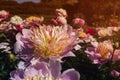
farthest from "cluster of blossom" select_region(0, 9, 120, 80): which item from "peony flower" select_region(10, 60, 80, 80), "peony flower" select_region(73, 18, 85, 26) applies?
"peony flower" select_region(73, 18, 85, 26)

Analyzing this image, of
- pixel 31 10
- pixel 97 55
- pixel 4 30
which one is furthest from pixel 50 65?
pixel 31 10

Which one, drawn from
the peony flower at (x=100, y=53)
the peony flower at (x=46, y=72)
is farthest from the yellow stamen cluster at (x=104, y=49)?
the peony flower at (x=46, y=72)

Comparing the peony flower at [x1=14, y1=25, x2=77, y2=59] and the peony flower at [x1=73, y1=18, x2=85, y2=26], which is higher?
the peony flower at [x1=14, y1=25, x2=77, y2=59]

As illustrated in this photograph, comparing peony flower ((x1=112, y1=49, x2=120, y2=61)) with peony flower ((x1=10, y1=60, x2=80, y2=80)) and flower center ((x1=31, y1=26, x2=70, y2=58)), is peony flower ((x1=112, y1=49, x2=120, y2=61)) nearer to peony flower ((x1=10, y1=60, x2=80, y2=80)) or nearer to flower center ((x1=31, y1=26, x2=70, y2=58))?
flower center ((x1=31, y1=26, x2=70, y2=58))

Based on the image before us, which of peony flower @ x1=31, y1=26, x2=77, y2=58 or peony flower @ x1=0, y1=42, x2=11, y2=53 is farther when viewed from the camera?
peony flower @ x1=0, y1=42, x2=11, y2=53

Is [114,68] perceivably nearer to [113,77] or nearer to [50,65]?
[113,77]

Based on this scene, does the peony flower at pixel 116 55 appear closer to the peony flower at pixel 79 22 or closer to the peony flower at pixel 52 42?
the peony flower at pixel 52 42

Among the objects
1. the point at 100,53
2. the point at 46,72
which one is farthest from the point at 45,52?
the point at 100,53

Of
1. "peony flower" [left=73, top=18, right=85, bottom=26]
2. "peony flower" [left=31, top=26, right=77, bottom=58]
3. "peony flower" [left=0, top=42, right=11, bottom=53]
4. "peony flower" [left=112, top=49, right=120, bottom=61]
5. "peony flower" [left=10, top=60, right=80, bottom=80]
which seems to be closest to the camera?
"peony flower" [left=10, top=60, right=80, bottom=80]

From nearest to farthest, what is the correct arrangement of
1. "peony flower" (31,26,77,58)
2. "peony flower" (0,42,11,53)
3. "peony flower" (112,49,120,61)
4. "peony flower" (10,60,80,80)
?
"peony flower" (10,60,80,80) < "peony flower" (31,26,77,58) < "peony flower" (112,49,120,61) < "peony flower" (0,42,11,53)
